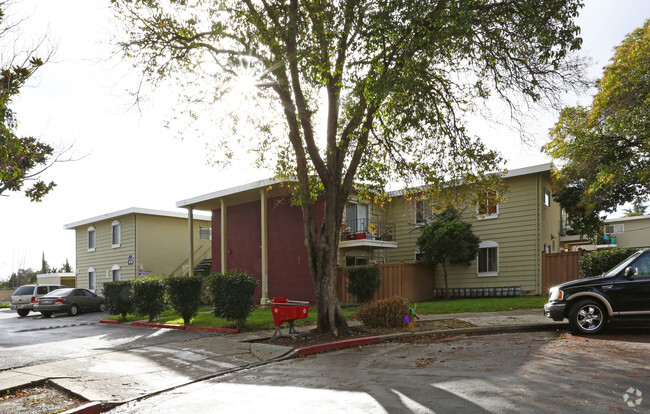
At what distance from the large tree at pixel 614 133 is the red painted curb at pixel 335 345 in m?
10.2

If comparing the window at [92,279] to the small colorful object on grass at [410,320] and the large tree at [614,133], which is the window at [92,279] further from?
the large tree at [614,133]

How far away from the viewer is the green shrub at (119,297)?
1909 centimetres

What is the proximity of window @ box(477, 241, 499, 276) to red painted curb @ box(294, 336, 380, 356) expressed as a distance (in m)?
13.2

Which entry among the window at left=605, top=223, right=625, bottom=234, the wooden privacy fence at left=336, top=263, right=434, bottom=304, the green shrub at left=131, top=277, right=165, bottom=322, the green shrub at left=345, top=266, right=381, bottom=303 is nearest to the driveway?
the green shrub at left=131, top=277, right=165, bottom=322

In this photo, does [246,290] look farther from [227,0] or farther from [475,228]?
[475,228]

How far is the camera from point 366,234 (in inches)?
941

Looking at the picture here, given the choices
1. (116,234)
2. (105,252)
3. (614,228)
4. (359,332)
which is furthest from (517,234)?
(105,252)

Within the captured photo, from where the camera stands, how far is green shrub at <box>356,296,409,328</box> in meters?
13.2

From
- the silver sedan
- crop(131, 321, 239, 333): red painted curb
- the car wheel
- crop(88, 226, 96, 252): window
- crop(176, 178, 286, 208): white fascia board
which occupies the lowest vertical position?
the silver sedan

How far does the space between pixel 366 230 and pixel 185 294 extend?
11.2 metres

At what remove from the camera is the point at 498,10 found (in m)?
11.1

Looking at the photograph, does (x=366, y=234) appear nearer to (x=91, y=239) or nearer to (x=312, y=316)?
(x=312, y=316)

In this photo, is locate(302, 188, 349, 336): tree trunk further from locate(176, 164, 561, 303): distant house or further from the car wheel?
locate(176, 164, 561, 303): distant house

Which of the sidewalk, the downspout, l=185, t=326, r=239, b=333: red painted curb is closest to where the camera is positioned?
the sidewalk
